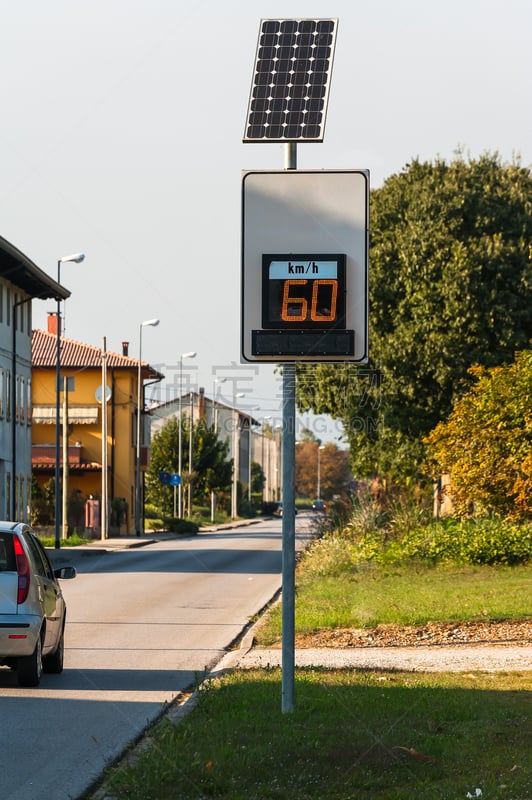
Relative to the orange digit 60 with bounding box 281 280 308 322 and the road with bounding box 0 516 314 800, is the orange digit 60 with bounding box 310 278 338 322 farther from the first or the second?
the road with bounding box 0 516 314 800

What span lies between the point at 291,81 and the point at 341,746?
457 cm

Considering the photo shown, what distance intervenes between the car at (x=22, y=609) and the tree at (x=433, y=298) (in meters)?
21.1

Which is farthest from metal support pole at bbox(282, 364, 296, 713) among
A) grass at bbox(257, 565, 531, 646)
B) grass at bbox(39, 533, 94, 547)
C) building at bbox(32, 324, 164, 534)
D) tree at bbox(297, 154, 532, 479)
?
building at bbox(32, 324, 164, 534)

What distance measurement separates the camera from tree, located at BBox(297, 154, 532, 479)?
33.2 meters

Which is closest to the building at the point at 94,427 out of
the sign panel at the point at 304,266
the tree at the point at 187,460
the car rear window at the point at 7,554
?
the tree at the point at 187,460

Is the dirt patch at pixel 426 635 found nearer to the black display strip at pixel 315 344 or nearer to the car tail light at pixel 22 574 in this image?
the car tail light at pixel 22 574

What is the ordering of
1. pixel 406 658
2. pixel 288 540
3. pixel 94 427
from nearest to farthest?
pixel 288 540 → pixel 406 658 → pixel 94 427

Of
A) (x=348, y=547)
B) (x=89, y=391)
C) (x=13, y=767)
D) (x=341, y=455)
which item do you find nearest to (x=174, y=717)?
(x=13, y=767)

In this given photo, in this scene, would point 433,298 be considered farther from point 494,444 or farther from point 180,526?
point 180,526

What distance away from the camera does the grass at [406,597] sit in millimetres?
16922

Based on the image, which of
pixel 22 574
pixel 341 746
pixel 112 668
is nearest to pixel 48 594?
pixel 22 574

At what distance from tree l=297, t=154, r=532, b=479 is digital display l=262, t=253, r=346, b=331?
23.7 metres

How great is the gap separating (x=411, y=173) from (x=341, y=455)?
153 meters

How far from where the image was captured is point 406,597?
19422 mm
